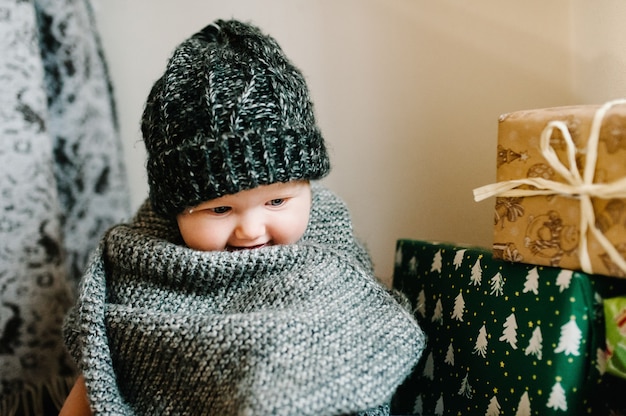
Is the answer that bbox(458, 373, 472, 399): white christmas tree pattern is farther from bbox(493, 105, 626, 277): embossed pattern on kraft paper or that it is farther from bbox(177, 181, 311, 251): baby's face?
bbox(177, 181, 311, 251): baby's face

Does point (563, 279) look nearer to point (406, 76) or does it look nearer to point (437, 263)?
point (437, 263)

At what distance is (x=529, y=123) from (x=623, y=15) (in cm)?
28

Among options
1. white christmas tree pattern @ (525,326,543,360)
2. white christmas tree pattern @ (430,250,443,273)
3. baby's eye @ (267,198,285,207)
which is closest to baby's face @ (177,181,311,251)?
baby's eye @ (267,198,285,207)

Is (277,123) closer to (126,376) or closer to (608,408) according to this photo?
(126,376)

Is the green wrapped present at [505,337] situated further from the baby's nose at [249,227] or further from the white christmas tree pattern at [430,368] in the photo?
the baby's nose at [249,227]

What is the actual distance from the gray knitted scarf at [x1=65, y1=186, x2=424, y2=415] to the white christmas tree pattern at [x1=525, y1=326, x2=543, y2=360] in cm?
13

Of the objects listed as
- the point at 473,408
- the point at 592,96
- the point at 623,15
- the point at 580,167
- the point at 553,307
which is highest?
the point at 623,15

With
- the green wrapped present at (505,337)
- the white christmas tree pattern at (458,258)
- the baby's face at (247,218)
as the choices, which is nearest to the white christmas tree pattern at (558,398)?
the green wrapped present at (505,337)

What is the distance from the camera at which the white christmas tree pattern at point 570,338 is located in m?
0.61

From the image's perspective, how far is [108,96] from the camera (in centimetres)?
112

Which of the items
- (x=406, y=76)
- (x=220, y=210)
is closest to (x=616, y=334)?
(x=220, y=210)

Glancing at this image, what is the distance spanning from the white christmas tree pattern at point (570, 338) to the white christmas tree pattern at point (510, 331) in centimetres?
7

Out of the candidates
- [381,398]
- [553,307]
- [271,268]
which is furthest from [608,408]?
[271,268]

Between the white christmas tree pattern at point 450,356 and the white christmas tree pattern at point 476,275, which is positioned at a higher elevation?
the white christmas tree pattern at point 476,275
